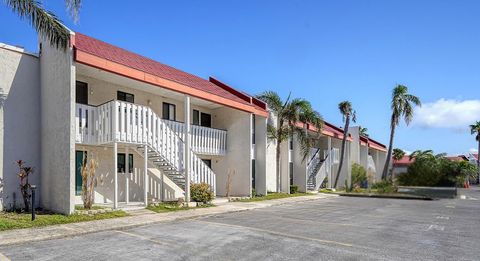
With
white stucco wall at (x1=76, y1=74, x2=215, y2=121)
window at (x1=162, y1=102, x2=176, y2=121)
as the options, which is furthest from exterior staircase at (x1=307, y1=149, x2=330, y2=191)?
white stucco wall at (x1=76, y1=74, x2=215, y2=121)

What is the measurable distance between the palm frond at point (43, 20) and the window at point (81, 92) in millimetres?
3132

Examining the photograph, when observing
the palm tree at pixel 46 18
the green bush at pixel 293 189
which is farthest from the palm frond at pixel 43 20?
the green bush at pixel 293 189

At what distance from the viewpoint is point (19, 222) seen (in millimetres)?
12023

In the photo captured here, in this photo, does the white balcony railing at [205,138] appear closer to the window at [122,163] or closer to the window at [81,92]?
the window at [122,163]

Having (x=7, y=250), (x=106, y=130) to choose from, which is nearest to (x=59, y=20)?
(x=106, y=130)

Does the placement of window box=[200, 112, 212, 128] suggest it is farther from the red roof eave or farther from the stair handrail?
the stair handrail

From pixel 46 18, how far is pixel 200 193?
9446 mm

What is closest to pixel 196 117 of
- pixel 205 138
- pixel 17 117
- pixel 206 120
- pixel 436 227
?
pixel 206 120

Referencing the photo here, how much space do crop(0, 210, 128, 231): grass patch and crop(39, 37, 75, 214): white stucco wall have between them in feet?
1.88

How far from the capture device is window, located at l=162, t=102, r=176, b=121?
20844 millimetres

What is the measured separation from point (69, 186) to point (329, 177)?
88.6ft

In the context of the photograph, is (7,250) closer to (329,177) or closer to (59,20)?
(59,20)

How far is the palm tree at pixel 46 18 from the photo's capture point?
486 inches

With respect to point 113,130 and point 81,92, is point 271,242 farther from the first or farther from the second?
point 81,92
